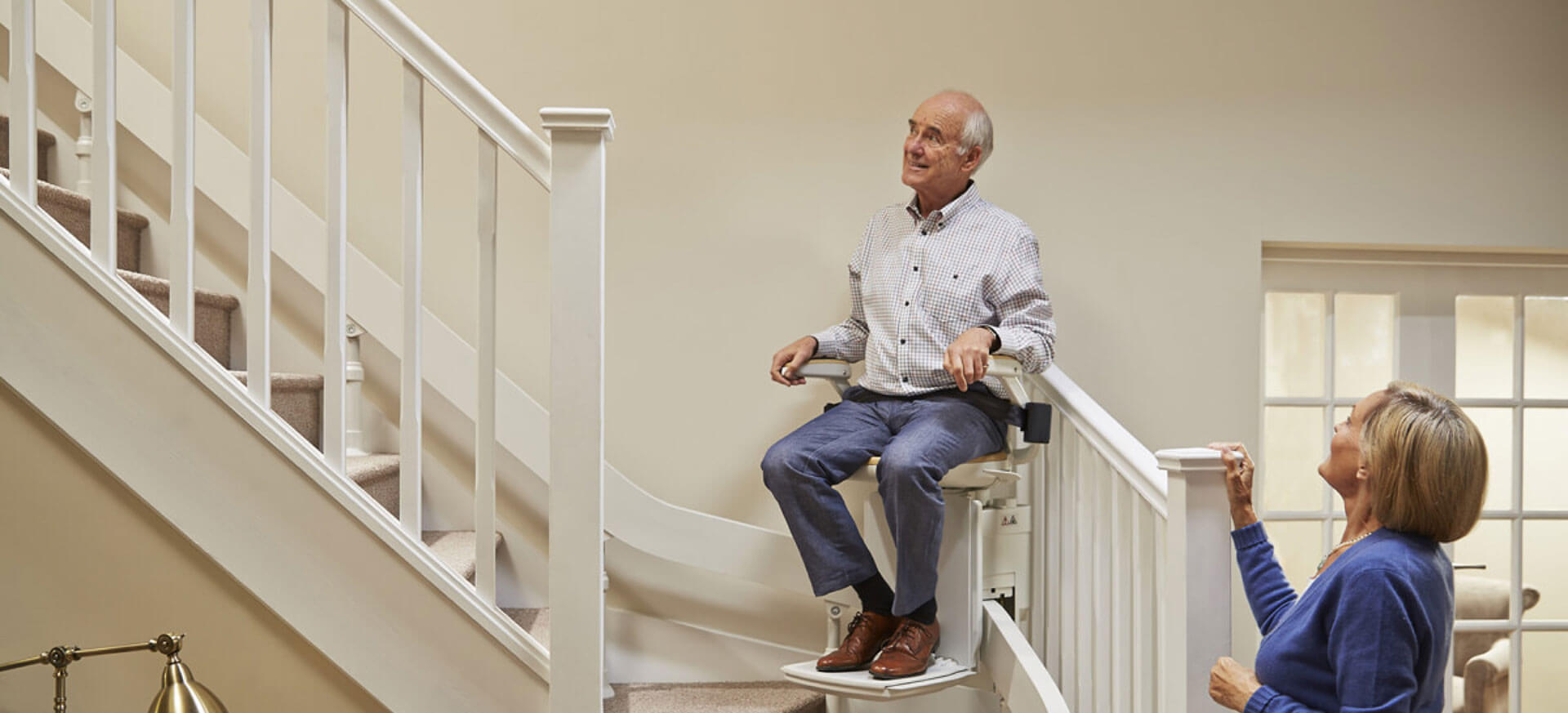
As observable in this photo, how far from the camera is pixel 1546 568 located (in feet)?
9.92

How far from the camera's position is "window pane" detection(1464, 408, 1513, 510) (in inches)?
120

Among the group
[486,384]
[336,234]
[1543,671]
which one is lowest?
[1543,671]

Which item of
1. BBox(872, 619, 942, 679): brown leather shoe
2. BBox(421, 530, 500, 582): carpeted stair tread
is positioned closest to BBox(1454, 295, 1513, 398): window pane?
BBox(872, 619, 942, 679): brown leather shoe

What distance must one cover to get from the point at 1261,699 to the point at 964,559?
82 cm

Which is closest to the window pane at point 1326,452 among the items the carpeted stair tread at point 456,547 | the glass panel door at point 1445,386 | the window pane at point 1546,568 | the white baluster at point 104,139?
the glass panel door at point 1445,386

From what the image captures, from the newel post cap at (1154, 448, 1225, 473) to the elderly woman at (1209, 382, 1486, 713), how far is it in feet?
0.56

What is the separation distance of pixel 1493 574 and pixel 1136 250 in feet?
4.52

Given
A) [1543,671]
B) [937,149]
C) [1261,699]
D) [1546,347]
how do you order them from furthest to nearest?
[1546,347], [1543,671], [937,149], [1261,699]

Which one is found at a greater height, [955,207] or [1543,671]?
[955,207]

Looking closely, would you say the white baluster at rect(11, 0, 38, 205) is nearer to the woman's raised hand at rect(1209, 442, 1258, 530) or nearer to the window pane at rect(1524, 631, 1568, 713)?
the woman's raised hand at rect(1209, 442, 1258, 530)

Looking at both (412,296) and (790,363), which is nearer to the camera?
(412,296)

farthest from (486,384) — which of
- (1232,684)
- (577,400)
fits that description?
(1232,684)

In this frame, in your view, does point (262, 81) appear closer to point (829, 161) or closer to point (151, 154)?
point (151, 154)

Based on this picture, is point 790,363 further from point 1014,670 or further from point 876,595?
point 1014,670
